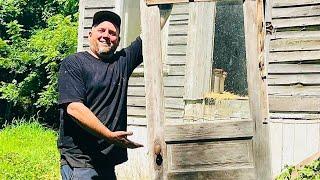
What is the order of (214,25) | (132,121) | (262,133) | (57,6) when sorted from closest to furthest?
1. (262,133)
2. (214,25)
3. (132,121)
4. (57,6)

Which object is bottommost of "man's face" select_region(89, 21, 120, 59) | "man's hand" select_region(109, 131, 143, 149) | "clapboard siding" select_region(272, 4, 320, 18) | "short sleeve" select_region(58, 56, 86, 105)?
"man's hand" select_region(109, 131, 143, 149)

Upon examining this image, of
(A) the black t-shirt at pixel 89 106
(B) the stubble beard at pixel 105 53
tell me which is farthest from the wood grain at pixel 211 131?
(B) the stubble beard at pixel 105 53

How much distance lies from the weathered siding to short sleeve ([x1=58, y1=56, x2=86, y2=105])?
4.64m

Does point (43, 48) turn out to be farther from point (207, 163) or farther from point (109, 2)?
point (207, 163)

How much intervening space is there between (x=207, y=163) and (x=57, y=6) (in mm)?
13189

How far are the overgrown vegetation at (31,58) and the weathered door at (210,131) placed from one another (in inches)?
372

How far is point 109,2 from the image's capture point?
28.4 ft

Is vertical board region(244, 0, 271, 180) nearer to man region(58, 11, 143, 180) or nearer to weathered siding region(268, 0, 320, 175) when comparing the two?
man region(58, 11, 143, 180)

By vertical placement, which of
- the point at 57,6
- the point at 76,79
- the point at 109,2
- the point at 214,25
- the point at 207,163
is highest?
the point at 57,6

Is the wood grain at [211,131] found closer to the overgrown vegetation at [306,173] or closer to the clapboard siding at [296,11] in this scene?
the overgrown vegetation at [306,173]

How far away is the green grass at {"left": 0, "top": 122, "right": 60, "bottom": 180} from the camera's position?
810cm

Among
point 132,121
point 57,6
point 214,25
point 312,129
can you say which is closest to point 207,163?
point 214,25

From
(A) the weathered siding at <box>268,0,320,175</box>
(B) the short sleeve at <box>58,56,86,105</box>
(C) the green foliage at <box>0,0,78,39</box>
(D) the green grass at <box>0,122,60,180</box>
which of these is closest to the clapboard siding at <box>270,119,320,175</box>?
(A) the weathered siding at <box>268,0,320,175</box>

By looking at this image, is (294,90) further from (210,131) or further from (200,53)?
(210,131)
